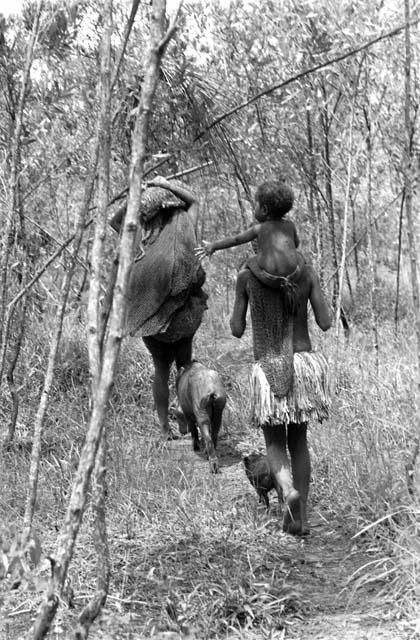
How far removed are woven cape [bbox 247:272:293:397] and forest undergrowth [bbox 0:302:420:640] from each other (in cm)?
63

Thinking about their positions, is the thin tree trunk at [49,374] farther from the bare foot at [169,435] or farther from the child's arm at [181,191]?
the bare foot at [169,435]

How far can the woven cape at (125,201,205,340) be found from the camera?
6.21 meters

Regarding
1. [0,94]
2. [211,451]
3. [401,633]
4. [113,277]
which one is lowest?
[401,633]

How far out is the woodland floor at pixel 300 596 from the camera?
11.3 ft

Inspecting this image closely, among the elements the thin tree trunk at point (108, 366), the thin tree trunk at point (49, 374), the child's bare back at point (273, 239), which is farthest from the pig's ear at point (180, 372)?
the thin tree trunk at point (108, 366)

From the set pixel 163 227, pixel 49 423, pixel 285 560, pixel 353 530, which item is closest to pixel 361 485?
pixel 353 530

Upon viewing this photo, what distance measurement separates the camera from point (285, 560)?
169 inches

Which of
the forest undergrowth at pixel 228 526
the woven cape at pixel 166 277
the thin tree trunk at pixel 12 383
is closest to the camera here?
the forest undergrowth at pixel 228 526

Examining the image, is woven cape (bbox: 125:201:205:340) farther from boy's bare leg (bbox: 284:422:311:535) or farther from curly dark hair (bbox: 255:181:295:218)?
boy's bare leg (bbox: 284:422:311:535)

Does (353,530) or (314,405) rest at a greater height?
(314,405)

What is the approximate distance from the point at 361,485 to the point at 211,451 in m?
1.35

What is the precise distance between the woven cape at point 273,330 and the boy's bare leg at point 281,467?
29 cm

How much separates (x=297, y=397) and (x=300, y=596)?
111cm

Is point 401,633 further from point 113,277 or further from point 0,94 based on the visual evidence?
point 0,94
